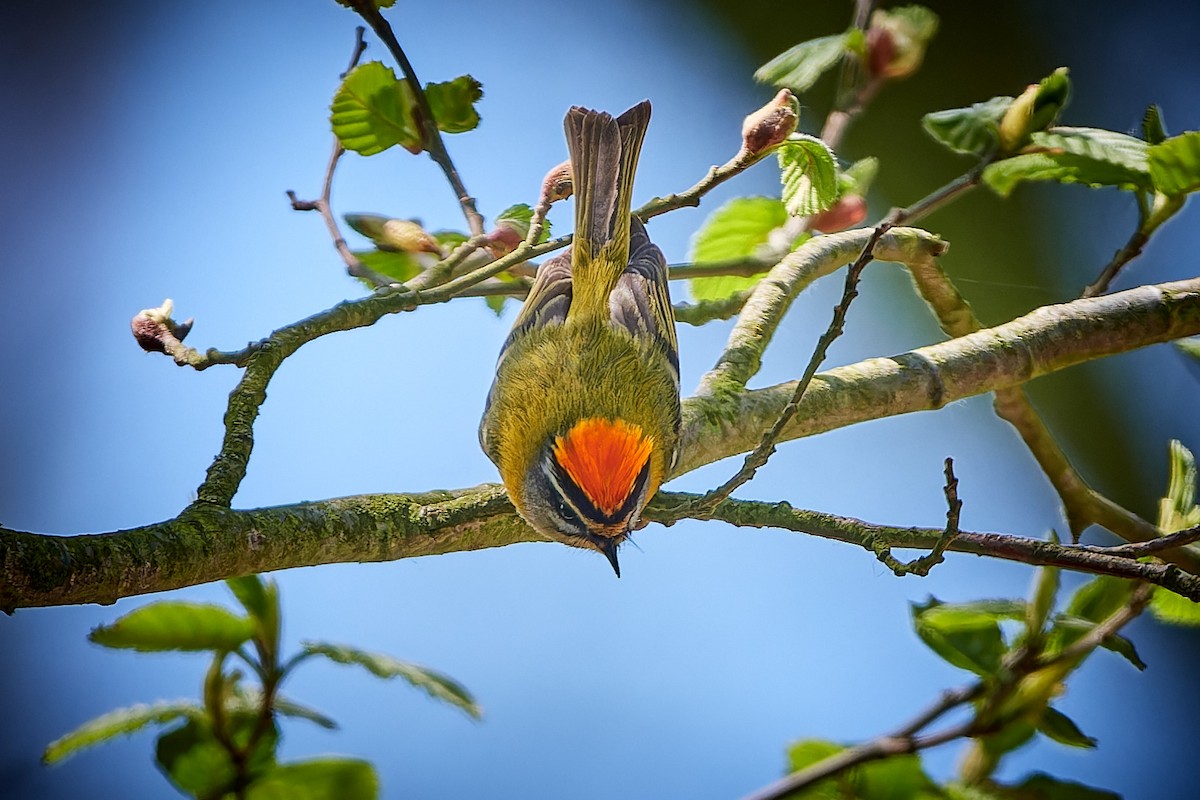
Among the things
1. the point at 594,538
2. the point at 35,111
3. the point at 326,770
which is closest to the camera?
the point at 326,770

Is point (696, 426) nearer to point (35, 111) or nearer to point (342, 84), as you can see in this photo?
point (342, 84)

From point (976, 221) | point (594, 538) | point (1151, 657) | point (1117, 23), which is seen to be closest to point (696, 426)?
point (594, 538)

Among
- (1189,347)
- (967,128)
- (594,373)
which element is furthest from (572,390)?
(1189,347)

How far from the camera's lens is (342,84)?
1.14 metres

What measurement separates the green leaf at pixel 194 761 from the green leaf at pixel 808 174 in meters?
0.88

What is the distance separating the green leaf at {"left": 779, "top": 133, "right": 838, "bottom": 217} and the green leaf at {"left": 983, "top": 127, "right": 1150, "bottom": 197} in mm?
326

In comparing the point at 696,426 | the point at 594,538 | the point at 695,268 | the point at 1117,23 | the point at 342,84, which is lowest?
the point at 594,538

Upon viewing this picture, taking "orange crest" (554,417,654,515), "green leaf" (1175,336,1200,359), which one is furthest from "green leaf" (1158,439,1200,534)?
"orange crest" (554,417,654,515)

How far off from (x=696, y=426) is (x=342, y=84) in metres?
0.59

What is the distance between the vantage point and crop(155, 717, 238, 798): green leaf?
1023mm

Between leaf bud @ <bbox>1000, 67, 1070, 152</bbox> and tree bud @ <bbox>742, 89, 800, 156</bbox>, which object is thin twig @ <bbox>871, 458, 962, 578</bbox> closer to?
tree bud @ <bbox>742, 89, 800, 156</bbox>

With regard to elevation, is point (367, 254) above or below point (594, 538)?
above

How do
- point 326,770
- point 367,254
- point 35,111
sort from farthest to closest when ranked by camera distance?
point 35,111, point 367,254, point 326,770

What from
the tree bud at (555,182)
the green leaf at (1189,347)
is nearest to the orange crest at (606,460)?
the tree bud at (555,182)
